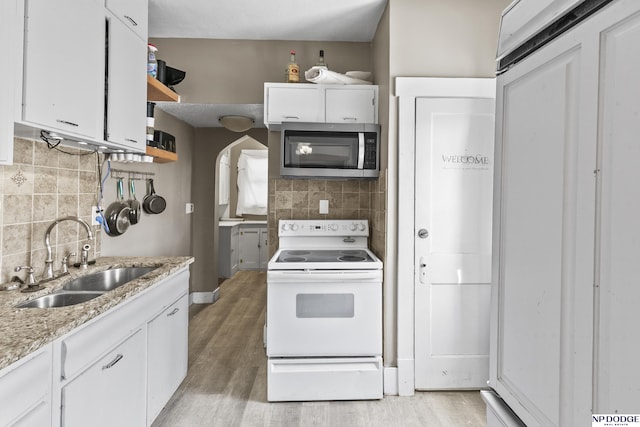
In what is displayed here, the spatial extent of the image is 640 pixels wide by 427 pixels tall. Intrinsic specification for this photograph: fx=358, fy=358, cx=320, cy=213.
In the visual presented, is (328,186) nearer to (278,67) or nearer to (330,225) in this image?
(330,225)

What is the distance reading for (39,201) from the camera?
Result: 177 centimetres

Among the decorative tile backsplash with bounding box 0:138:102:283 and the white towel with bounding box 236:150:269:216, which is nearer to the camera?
the decorative tile backsplash with bounding box 0:138:102:283

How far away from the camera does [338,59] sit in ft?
9.82

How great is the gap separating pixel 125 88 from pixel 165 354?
146 centimetres

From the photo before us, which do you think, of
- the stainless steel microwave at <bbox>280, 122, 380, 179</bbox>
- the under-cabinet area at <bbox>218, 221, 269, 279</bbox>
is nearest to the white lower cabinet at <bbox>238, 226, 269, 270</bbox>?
the under-cabinet area at <bbox>218, 221, 269, 279</bbox>

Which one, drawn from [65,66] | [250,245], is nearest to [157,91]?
[65,66]

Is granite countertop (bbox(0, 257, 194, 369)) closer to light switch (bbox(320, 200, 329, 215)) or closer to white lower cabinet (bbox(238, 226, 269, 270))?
light switch (bbox(320, 200, 329, 215))

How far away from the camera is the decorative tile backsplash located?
1.60 m

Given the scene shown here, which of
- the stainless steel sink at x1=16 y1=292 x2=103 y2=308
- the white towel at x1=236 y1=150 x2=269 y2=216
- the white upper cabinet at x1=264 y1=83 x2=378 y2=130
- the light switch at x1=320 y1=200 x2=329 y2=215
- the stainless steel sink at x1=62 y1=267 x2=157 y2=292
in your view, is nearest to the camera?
the stainless steel sink at x1=16 y1=292 x2=103 y2=308

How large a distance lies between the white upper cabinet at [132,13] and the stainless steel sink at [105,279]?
1.36 m

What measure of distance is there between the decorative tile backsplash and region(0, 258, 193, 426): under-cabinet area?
0.66 ft

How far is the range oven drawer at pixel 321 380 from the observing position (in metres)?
2.21

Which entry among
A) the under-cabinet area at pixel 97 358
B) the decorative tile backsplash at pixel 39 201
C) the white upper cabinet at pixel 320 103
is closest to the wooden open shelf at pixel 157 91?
the decorative tile backsplash at pixel 39 201

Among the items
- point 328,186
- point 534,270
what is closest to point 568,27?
point 534,270
